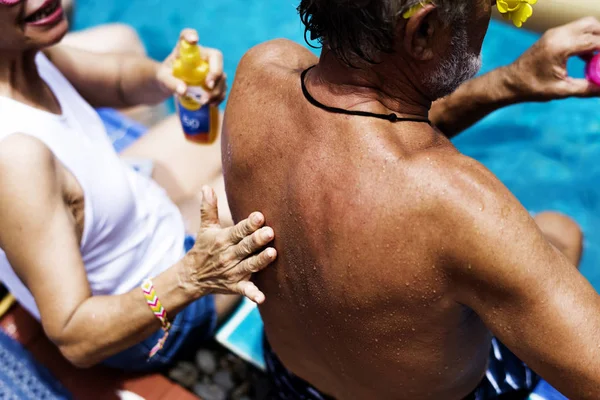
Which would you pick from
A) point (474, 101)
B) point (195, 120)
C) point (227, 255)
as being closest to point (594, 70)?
point (474, 101)

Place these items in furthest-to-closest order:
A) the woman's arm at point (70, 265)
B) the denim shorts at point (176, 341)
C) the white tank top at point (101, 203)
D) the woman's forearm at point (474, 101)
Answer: the denim shorts at point (176, 341) → the woman's forearm at point (474, 101) → the white tank top at point (101, 203) → the woman's arm at point (70, 265)

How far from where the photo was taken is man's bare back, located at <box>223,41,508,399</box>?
1.01 m

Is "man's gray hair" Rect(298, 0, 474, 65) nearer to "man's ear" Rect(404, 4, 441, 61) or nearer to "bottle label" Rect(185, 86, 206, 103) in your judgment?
"man's ear" Rect(404, 4, 441, 61)

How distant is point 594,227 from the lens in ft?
9.62

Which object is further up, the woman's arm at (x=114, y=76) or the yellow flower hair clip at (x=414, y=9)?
the yellow flower hair clip at (x=414, y=9)

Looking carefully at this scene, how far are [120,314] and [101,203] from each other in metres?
0.33

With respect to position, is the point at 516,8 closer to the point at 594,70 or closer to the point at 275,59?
the point at 275,59

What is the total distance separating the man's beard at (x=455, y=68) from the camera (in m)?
1.03

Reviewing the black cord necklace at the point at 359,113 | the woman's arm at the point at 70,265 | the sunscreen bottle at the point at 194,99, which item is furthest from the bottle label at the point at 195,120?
the black cord necklace at the point at 359,113

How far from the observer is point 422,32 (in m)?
0.99

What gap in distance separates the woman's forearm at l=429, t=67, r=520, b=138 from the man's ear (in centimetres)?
79

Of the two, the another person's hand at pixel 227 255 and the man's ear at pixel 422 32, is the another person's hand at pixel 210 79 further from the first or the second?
the man's ear at pixel 422 32

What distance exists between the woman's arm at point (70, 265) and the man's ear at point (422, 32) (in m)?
0.51

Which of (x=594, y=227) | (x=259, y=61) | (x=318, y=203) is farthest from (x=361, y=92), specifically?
(x=594, y=227)
